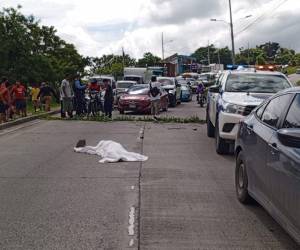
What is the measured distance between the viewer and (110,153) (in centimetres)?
1131

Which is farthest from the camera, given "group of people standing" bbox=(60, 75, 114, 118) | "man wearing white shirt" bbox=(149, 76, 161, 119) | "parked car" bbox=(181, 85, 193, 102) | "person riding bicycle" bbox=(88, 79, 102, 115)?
"parked car" bbox=(181, 85, 193, 102)

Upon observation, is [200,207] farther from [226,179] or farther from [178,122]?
[178,122]

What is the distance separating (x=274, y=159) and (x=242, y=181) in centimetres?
178

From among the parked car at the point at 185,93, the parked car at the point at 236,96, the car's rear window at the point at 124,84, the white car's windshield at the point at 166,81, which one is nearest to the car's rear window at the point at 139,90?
the white car's windshield at the point at 166,81

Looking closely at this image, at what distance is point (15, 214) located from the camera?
6.88 meters

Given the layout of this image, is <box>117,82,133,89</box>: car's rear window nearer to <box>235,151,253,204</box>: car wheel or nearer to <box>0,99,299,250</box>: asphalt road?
<box>0,99,299,250</box>: asphalt road

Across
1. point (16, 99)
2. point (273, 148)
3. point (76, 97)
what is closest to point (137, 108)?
point (76, 97)

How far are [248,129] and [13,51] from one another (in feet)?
92.3

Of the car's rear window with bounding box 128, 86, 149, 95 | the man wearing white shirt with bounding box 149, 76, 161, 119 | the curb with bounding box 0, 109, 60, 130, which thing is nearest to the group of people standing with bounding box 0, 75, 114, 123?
the curb with bounding box 0, 109, 60, 130

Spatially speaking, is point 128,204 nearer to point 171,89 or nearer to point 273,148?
point 273,148

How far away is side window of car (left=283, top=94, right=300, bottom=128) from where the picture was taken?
5593mm

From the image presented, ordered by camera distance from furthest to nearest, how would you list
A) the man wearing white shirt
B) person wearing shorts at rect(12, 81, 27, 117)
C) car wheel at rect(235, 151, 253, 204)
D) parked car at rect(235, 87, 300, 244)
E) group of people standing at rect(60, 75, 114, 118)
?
group of people standing at rect(60, 75, 114, 118) → person wearing shorts at rect(12, 81, 27, 117) → the man wearing white shirt → car wheel at rect(235, 151, 253, 204) → parked car at rect(235, 87, 300, 244)

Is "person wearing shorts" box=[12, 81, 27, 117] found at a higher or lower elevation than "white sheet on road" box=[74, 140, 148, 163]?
higher

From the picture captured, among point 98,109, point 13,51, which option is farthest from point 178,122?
point 13,51
